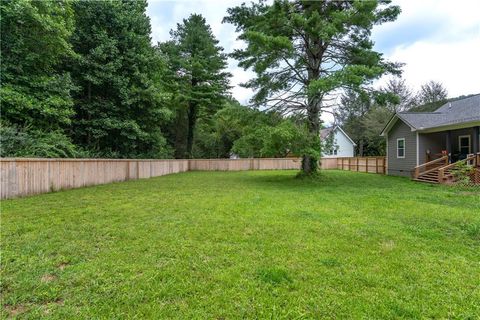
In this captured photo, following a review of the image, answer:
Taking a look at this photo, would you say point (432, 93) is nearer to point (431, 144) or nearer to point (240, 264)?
point (431, 144)

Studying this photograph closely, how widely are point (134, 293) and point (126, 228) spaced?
7.17 ft

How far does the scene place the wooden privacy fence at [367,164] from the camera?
16752mm

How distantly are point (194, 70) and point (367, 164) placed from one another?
617 inches

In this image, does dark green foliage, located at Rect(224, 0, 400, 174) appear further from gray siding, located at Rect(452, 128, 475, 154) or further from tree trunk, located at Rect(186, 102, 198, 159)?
tree trunk, located at Rect(186, 102, 198, 159)

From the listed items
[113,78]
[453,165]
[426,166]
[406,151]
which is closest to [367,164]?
[406,151]

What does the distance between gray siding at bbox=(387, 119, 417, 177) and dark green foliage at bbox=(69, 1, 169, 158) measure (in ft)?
46.8

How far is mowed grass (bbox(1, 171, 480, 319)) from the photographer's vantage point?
2.17 metres

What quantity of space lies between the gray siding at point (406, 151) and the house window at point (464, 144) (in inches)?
76.5

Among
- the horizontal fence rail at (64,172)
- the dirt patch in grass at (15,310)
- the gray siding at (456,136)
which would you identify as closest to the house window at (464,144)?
the gray siding at (456,136)

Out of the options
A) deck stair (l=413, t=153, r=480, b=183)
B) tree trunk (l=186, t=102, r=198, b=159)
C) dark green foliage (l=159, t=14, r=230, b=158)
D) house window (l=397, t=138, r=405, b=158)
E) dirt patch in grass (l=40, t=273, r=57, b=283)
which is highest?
dark green foliage (l=159, t=14, r=230, b=158)

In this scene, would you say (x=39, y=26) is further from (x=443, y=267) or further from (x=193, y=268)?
(x=443, y=267)

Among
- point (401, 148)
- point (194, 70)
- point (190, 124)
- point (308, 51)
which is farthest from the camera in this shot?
point (190, 124)

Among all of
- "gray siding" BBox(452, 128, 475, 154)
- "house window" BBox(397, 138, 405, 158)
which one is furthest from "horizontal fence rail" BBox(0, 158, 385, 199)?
"gray siding" BBox(452, 128, 475, 154)

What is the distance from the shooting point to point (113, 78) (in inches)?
554
